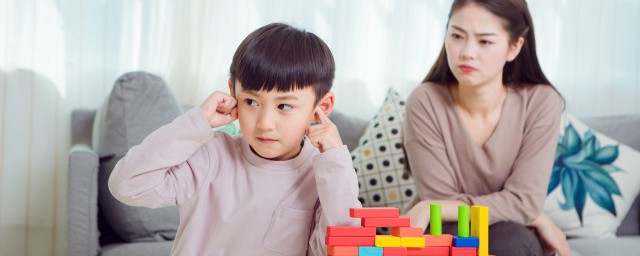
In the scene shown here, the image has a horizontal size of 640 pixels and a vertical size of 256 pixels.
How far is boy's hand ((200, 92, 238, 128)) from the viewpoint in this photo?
5.52 ft

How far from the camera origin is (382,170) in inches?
122

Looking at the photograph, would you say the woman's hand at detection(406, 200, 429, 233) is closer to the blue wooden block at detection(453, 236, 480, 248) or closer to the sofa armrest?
the blue wooden block at detection(453, 236, 480, 248)

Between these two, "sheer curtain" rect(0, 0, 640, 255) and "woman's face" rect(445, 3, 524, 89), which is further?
"sheer curtain" rect(0, 0, 640, 255)

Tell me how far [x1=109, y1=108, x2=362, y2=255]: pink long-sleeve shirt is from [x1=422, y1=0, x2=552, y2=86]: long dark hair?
32.4 inches

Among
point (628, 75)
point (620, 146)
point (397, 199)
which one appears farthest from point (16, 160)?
point (628, 75)

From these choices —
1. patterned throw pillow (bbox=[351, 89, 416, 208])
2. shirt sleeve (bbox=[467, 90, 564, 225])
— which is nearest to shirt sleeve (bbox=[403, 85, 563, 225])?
shirt sleeve (bbox=[467, 90, 564, 225])

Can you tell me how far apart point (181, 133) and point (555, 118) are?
1222 mm

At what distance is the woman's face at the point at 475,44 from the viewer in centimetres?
233

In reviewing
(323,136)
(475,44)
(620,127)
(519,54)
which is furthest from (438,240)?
(620,127)

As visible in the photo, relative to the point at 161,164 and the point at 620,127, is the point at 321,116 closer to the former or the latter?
the point at 161,164

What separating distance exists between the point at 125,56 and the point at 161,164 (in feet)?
5.55

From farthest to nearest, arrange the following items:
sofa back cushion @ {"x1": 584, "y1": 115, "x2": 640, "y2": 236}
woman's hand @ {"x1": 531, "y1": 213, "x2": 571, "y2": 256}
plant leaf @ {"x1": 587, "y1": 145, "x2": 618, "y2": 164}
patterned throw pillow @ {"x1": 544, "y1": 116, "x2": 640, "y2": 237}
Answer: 1. sofa back cushion @ {"x1": 584, "y1": 115, "x2": 640, "y2": 236}
2. plant leaf @ {"x1": 587, "y1": 145, "x2": 618, "y2": 164}
3. patterned throw pillow @ {"x1": 544, "y1": 116, "x2": 640, "y2": 237}
4. woman's hand @ {"x1": 531, "y1": 213, "x2": 571, "y2": 256}

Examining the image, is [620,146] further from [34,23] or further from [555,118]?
[34,23]

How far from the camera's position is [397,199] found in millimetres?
3092
